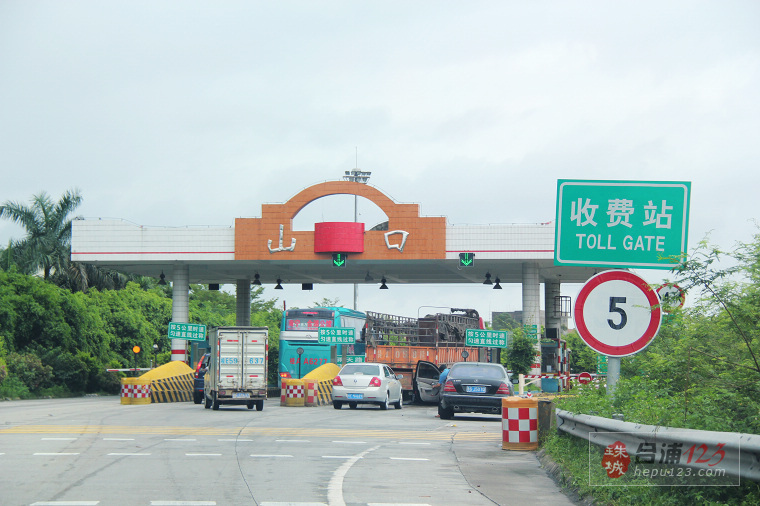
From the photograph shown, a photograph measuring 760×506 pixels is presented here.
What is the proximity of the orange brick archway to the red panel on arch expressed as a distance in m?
0.42

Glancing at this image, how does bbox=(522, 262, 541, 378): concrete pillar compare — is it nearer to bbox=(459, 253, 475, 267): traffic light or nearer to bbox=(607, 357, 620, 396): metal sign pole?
bbox=(459, 253, 475, 267): traffic light

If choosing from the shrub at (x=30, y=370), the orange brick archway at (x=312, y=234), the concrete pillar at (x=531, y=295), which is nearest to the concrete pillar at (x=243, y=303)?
the orange brick archway at (x=312, y=234)

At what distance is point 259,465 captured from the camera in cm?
1250

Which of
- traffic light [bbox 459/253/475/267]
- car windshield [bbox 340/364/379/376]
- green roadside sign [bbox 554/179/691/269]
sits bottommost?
car windshield [bbox 340/364/379/376]

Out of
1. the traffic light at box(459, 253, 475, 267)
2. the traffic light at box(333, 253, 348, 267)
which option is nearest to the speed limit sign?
the traffic light at box(459, 253, 475, 267)

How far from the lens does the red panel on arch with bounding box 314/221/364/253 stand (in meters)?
41.3

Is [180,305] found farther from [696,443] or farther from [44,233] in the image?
[696,443]

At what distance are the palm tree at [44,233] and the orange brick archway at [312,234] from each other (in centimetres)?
1568

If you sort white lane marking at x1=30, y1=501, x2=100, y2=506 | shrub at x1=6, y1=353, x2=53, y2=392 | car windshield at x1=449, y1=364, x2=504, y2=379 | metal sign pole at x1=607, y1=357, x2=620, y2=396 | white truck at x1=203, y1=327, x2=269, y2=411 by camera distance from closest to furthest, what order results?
white lane marking at x1=30, y1=501, x2=100, y2=506
metal sign pole at x1=607, y1=357, x2=620, y2=396
car windshield at x1=449, y1=364, x2=504, y2=379
white truck at x1=203, y1=327, x2=269, y2=411
shrub at x1=6, y1=353, x2=53, y2=392

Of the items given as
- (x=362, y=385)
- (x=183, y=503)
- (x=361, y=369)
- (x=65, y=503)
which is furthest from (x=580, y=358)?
(x=65, y=503)

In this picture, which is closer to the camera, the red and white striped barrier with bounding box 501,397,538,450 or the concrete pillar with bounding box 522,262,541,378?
the red and white striped barrier with bounding box 501,397,538,450

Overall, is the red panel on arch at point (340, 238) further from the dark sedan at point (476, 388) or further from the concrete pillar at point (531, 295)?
the dark sedan at point (476, 388)

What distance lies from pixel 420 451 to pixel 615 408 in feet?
15.6

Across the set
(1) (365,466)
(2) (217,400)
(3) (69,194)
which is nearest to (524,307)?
(2) (217,400)
